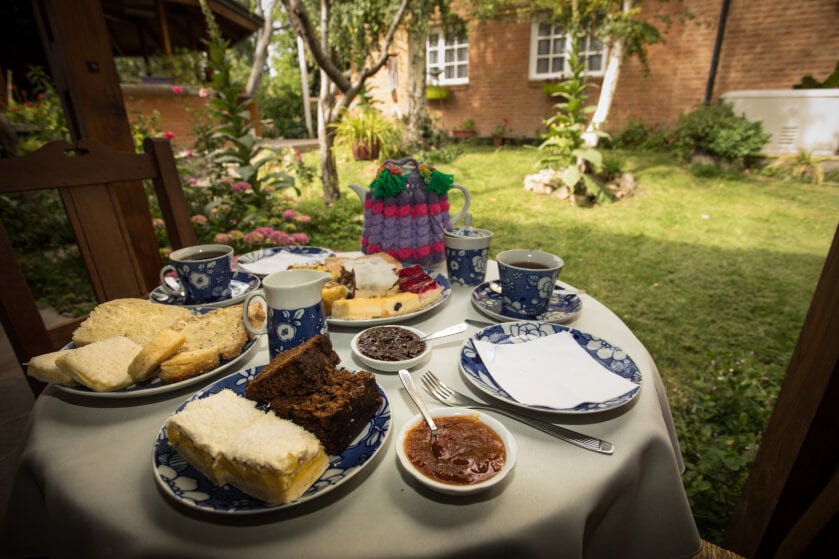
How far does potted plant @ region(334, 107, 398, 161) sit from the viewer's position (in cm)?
864

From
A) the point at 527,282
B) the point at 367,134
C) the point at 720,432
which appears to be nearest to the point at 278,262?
the point at 527,282

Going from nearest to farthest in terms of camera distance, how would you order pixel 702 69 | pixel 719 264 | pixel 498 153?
pixel 719 264 < pixel 702 69 < pixel 498 153

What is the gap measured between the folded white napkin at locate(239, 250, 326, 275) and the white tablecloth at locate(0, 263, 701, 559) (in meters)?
0.76

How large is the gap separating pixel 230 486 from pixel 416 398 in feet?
1.26

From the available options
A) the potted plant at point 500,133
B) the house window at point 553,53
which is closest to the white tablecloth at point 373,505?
the potted plant at point 500,133

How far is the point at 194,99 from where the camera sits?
870 centimetres

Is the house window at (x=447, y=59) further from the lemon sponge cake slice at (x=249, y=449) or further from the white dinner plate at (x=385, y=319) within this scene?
the lemon sponge cake slice at (x=249, y=449)

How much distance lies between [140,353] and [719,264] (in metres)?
5.23

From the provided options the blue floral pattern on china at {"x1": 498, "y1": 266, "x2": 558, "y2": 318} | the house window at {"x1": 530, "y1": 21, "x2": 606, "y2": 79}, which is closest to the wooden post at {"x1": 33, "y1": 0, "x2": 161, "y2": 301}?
the blue floral pattern on china at {"x1": 498, "y1": 266, "x2": 558, "y2": 318}

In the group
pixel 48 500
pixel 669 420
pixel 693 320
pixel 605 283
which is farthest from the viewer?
pixel 605 283

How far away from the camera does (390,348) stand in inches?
43.9

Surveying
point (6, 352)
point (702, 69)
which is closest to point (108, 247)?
point (6, 352)

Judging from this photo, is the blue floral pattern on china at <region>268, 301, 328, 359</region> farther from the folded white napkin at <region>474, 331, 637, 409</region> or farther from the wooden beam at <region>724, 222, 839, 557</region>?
the wooden beam at <region>724, 222, 839, 557</region>

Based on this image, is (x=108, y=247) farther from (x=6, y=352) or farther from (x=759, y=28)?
(x=759, y=28)
